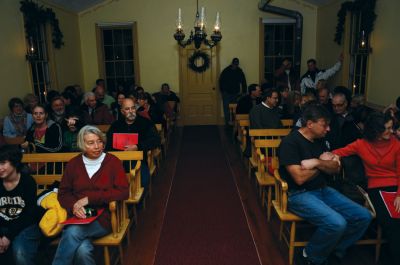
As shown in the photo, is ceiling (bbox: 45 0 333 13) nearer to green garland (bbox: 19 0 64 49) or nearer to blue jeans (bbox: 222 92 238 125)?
green garland (bbox: 19 0 64 49)

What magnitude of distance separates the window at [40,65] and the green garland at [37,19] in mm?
162

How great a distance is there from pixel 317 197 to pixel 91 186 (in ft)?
5.54

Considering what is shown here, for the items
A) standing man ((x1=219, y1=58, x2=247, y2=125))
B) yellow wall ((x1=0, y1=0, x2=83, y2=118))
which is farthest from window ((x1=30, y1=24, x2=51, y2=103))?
standing man ((x1=219, y1=58, x2=247, y2=125))

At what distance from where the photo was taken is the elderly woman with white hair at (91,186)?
2.36 meters

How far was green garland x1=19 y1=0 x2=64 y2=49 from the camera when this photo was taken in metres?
5.64

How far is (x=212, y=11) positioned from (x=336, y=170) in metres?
6.47

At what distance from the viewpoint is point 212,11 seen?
26.7 ft

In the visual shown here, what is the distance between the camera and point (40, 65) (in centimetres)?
638

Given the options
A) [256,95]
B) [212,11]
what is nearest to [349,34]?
[256,95]

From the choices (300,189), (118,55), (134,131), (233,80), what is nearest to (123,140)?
(134,131)

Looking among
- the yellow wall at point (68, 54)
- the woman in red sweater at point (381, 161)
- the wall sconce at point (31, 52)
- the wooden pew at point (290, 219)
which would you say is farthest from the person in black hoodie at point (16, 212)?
the yellow wall at point (68, 54)

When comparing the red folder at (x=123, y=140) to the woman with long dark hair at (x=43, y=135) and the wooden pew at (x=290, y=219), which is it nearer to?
the woman with long dark hair at (x=43, y=135)

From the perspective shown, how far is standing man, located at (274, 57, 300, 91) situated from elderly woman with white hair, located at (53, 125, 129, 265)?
18.9 feet

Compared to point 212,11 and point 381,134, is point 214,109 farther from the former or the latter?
point 381,134
